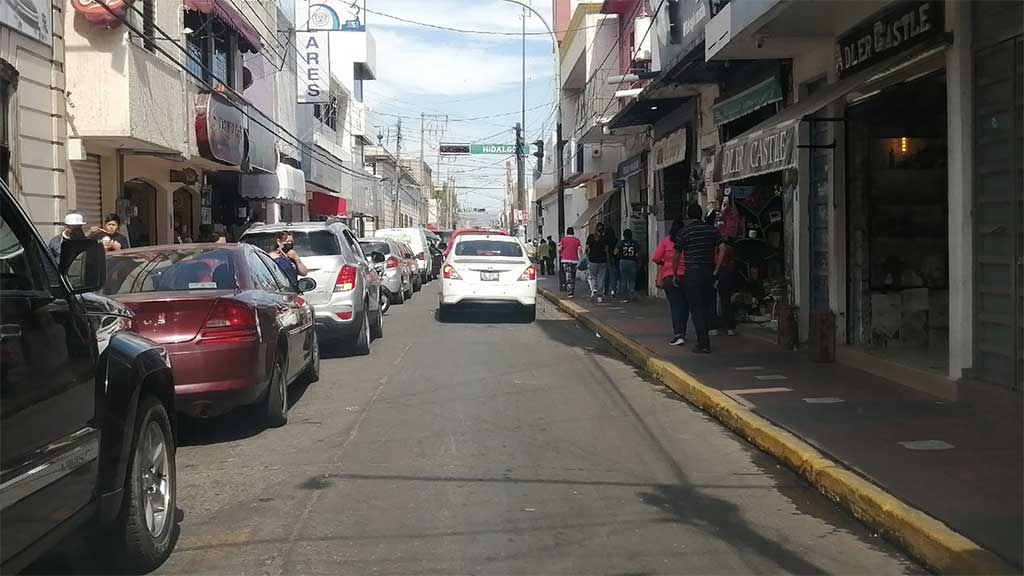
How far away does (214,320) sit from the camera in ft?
22.9

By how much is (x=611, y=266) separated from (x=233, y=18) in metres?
10.1

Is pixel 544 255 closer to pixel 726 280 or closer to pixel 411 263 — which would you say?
pixel 411 263

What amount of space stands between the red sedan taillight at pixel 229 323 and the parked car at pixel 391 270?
40.5ft

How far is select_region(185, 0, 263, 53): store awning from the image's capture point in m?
18.3

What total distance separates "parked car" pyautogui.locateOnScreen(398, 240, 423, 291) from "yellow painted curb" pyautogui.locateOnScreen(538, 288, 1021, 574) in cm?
1615

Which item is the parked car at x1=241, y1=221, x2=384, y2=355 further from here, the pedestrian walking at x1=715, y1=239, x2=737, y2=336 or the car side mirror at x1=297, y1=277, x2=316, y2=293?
the pedestrian walking at x1=715, y1=239, x2=737, y2=336

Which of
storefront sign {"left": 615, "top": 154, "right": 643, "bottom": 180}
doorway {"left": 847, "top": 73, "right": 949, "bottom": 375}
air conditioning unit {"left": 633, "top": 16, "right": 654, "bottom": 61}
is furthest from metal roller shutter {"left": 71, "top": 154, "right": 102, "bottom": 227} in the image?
storefront sign {"left": 615, "top": 154, "right": 643, "bottom": 180}

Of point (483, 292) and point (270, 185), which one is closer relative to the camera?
point (483, 292)

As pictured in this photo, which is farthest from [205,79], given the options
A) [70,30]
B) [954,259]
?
[954,259]

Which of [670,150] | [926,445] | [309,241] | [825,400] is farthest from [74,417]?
[670,150]

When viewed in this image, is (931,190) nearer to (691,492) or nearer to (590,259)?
(691,492)

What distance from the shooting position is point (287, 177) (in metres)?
26.1

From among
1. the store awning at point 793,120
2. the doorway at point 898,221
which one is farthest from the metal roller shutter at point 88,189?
the doorway at point 898,221

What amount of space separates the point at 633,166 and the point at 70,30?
45.7 ft
